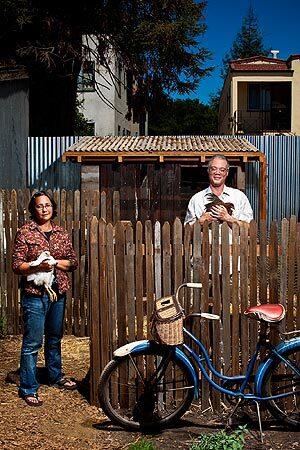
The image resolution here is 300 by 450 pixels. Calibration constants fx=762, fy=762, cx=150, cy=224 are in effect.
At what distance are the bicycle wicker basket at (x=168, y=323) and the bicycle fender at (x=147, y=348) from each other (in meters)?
0.25

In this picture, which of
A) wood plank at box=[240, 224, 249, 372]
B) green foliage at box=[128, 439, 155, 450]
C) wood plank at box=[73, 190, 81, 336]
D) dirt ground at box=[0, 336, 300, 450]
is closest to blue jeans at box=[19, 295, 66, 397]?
dirt ground at box=[0, 336, 300, 450]

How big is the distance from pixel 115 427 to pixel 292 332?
1490mm

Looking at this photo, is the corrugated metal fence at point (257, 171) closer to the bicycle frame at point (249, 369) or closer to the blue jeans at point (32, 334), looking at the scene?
the blue jeans at point (32, 334)

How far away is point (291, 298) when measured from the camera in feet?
19.1

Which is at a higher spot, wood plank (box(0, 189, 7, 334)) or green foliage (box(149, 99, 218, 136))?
green foliage (box(149, 99, 218, 136))

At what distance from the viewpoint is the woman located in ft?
20.3

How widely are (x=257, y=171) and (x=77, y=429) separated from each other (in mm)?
16365

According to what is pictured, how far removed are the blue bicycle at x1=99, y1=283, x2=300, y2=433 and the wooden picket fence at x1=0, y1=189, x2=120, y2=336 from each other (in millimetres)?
3041

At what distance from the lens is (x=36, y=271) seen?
6152 mm

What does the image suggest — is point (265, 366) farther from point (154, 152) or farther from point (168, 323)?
point (154, 152)

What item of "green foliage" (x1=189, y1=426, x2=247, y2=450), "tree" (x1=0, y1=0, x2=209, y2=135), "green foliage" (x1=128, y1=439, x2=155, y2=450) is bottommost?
"green foliage" (x1=128, y1=439, x2=155, y2=450)

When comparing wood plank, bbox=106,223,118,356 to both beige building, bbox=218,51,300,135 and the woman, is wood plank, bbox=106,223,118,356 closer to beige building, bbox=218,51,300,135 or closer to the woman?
the woman

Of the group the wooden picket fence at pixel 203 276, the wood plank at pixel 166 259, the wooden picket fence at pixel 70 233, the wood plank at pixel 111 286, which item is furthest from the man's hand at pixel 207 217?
the wooden picket fence at pixel 70 233

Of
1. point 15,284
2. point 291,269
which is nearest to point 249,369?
point 291,269
